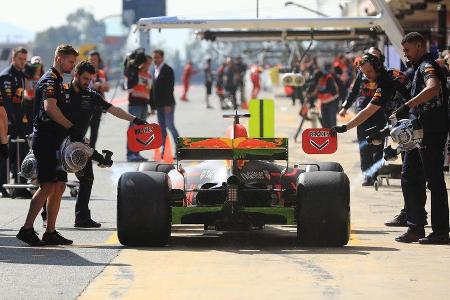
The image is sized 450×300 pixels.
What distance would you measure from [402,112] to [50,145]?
3.08 m

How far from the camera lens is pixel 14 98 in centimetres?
1778

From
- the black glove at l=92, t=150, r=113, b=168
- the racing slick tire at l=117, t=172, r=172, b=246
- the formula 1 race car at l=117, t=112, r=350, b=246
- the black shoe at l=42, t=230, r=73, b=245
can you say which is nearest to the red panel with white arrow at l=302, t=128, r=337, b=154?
the formula 1 race car at l=117, t=112, r=350, b=246

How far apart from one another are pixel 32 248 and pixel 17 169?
5.59 metres

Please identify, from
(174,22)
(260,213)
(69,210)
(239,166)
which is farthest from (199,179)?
(174,22)

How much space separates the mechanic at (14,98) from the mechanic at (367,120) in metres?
3.99

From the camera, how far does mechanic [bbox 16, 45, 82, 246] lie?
12.4 meters

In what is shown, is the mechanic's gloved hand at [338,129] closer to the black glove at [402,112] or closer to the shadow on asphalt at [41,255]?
the black glove at [402,112]

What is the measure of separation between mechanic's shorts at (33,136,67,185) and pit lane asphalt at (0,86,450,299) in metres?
0.62

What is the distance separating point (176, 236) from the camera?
43.3 feet

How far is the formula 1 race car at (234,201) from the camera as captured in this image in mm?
11953

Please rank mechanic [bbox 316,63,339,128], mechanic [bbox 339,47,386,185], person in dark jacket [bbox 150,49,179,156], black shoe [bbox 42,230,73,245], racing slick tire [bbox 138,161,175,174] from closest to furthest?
black shoe [bbox 42,230,73,245]
racing slick tire [bbox 138,161,175,174]
mechanic [bbox 339,47,386,185]
person in dark jacket [bbox 150,49,179,156]
mechanic [bbox 316,63,339,128]

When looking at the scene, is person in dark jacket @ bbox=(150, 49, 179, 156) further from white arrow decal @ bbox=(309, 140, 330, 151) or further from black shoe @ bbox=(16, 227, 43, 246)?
black shoe @ bbox=(16, 227, 43, 246)

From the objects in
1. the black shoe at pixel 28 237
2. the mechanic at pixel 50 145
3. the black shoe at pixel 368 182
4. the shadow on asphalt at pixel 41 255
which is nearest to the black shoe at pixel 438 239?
the shadow on asphalt at pixel 41 255

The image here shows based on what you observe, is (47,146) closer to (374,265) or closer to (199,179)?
(199,179)
